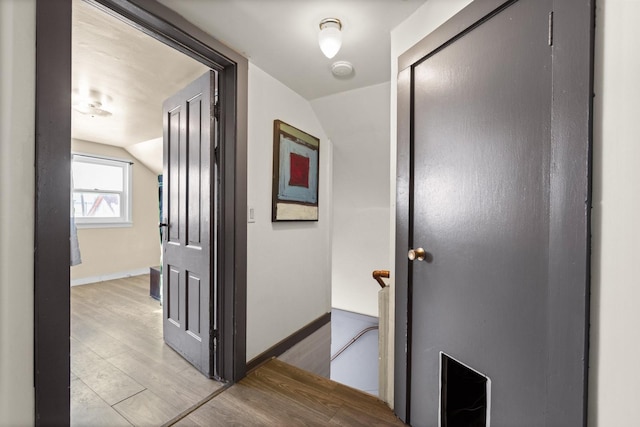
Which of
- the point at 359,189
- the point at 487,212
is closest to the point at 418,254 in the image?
the point at 487,212

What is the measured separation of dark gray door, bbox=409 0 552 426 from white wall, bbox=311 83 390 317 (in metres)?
1.12

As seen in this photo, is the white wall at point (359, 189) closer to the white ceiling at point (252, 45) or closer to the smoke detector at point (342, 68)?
the white ceiling at point (252, 45)

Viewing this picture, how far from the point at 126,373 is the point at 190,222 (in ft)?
3.73

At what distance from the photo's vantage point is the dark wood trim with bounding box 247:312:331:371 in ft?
6.32

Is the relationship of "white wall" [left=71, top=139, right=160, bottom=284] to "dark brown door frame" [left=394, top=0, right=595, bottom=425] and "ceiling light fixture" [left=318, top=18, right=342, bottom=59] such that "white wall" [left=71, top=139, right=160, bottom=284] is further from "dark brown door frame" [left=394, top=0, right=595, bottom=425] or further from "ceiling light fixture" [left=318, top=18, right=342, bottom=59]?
"dark brown door frame" [left=394, top=0, right=595, bottom=425]

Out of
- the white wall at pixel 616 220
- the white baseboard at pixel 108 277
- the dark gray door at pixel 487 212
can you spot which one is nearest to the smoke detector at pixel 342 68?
the dark gray door at pixel 487 212

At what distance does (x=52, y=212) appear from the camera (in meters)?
0.98

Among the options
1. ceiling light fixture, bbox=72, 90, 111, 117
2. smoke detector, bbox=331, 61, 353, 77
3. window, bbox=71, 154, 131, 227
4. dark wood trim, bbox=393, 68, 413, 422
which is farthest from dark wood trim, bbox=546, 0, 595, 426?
window, bbox=71, 154, 131, 227

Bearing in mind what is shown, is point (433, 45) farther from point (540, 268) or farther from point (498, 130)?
point (540, 268)

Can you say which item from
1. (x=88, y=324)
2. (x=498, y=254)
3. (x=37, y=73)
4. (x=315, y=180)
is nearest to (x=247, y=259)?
(x=315, y=180)

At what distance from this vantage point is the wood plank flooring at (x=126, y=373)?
151 centimetres

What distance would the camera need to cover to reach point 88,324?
106 inches

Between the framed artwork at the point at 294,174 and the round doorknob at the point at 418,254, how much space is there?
1.15 m

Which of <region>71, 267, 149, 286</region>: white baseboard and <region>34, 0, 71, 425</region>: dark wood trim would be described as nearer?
<region>34, 0, 71, 425</region>: dark wood trim
